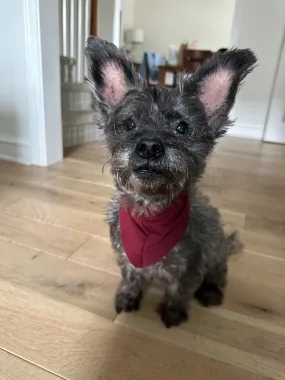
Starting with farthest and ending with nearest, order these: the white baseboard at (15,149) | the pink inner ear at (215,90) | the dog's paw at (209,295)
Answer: the white baseboard at (15,149) → the dog's paw at (209,295) → the pink inner ear at (215,90)

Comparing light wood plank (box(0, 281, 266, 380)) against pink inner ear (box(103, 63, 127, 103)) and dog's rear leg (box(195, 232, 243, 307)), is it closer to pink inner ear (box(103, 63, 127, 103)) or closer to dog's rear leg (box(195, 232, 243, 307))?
dog's rear leg (box(195, 232, 243, 307))

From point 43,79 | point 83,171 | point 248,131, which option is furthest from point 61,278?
point 248,131

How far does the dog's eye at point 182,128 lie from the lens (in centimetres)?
97

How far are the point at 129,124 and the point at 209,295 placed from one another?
0.72 m

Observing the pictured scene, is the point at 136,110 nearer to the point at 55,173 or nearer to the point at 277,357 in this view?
the point at 277,357

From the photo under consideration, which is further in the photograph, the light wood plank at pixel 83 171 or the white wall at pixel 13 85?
the light wood plank at pixel 83 171

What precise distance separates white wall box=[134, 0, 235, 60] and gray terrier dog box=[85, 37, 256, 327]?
22.0 ft

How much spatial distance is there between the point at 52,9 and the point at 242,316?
7.42ft

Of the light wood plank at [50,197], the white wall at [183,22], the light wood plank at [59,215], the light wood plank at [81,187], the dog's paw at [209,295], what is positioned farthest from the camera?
the white wall at [183,22]

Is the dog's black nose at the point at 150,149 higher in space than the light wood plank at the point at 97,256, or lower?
higher

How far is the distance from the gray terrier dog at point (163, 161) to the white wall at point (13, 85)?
1.55 m

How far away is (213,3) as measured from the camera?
673 cm

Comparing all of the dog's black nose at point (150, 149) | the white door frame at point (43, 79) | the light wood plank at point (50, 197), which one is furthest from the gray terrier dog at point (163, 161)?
the white door frame at point (43, 79)

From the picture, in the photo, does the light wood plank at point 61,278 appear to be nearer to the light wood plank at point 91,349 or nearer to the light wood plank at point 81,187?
the light wood plank at point 91,349
